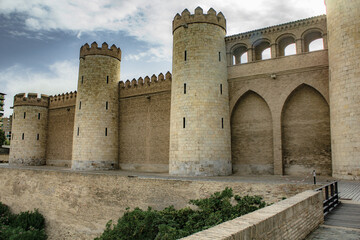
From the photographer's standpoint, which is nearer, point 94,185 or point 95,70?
point 94,185

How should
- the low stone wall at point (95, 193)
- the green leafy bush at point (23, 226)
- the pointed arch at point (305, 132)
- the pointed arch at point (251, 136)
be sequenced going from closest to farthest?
the low stone wall at point (95, 193)
the green leafy bush at point (23, 226)
the pointed arch at point (305, 132)
the pointed arch at point (251, 136)

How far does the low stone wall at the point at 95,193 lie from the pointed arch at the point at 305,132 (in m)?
4.47

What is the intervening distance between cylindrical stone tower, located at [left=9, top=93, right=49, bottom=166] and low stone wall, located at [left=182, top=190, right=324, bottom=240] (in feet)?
78.2

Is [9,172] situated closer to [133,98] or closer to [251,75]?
[133,98]

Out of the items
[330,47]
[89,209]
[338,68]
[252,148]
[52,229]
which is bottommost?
[52,229]

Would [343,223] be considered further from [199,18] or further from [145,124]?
[145,124]

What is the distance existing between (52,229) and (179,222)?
26.6 feet

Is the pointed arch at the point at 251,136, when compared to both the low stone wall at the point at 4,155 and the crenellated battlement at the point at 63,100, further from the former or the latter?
the low stone wall at the point at 4,155

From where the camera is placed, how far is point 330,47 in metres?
13.0

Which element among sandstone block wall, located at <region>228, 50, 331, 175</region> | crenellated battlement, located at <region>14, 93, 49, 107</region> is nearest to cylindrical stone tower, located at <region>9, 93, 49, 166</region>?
crenellated battlement, located at <region>14, 93, 49, 107</region>

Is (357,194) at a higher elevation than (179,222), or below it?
higher

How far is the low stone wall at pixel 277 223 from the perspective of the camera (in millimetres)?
2941

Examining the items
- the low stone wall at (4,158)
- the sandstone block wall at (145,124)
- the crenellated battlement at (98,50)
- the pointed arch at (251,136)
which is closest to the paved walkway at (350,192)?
the pointed arch at (251,136)

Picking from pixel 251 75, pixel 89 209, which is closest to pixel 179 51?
pixel 251 75
